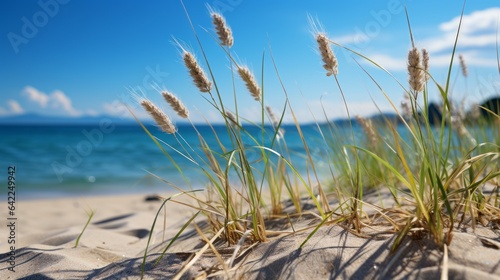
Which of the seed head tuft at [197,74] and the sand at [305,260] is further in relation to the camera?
the seed head tuft at [197,74]

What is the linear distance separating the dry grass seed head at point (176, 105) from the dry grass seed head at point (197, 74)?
0.32 ft

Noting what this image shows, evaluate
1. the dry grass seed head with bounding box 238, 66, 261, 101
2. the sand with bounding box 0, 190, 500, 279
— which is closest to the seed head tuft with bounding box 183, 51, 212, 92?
the dry grass seed head with bounding box 238, 66, 261, 101

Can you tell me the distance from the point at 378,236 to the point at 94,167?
11.2 metres

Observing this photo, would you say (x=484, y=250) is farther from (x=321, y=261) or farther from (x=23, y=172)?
(x=23, y=172)

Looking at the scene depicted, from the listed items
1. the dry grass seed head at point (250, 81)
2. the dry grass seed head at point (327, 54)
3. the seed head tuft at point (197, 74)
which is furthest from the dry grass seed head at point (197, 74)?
the dry grass seed head at point (327, 54)

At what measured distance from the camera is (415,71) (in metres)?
1.35

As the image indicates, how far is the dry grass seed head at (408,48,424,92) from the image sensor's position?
1.35 m

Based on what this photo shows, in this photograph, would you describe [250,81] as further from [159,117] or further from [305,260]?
[305,260]

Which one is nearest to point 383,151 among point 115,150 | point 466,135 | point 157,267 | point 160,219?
point 466,135

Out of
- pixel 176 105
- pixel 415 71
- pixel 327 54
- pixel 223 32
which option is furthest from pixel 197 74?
pixel 415 71

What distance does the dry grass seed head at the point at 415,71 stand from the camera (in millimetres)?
1349

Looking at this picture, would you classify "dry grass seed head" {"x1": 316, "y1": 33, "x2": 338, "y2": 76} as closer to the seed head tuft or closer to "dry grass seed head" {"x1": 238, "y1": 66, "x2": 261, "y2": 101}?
"dry grass seed head" {"x1": 238, "y1": 66, "x2": 261, "y2": 101}

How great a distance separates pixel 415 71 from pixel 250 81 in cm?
59

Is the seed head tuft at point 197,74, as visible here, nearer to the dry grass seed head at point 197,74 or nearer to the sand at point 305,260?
the dry grass seed head at point 197,74
